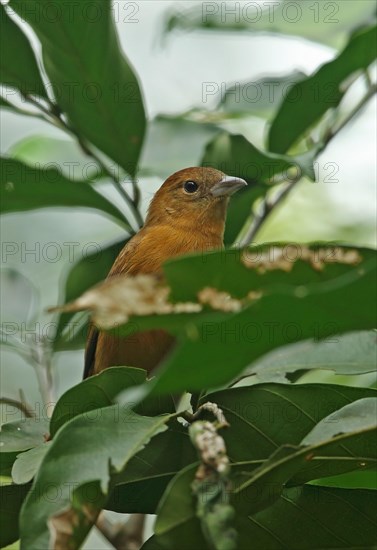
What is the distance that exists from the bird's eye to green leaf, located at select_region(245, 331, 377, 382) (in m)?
2.12

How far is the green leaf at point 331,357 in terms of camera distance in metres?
2.12

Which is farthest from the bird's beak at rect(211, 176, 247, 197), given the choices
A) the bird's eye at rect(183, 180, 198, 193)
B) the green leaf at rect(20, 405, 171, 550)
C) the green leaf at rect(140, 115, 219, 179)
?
the green leaf at rect(20, 405, 171, 550)

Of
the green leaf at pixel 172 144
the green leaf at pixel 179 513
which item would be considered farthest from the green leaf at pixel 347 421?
the green leaf at pixel 172 144

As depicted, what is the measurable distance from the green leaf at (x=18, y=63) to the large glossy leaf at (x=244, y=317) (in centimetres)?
184

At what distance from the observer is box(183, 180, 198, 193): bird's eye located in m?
4.36

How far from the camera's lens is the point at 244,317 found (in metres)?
1.44

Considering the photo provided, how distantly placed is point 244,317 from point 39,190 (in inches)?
72.5

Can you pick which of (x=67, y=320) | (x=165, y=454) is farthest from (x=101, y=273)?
(x=165, y=454)

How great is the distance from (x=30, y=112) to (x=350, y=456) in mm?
1877

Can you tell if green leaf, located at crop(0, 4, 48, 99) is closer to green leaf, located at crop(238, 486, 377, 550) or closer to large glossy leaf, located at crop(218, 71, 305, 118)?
large glossy leaf, located at crop(218, 71, 305, 118)

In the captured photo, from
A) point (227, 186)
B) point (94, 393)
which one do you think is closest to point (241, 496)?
point (94, 393)

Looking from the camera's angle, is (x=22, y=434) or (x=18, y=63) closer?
(x=22, y=434)

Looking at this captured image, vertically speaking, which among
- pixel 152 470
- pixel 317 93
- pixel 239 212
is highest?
pixel 317 93

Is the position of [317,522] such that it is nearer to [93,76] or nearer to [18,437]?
[18,437]
